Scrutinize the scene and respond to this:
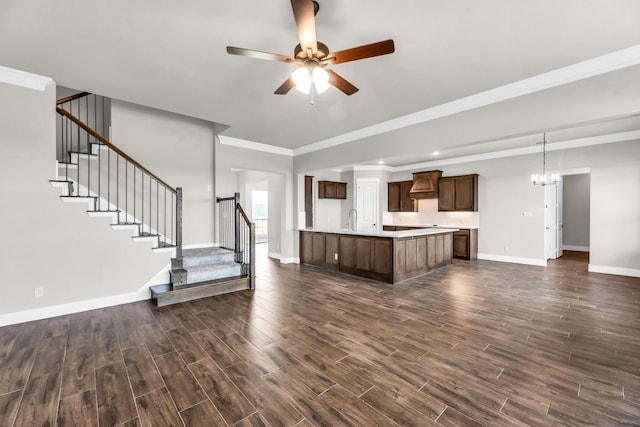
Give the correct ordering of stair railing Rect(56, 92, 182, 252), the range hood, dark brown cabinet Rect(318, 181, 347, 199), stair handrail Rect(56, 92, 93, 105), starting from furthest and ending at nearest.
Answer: dark brown cabinet Rect(318, 181, 347, 199) → the range hood → stair handrail Rect(56, 92, 93, 105) → stair railing Rect(56, 92, 182, 252)

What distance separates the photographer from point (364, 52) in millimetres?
2135

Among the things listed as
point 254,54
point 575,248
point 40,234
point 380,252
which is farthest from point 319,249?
point 575,248

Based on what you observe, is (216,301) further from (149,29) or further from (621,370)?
(621,370)

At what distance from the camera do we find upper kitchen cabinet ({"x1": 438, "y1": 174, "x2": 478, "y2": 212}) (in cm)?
750

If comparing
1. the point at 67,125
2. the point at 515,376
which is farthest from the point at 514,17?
the point at 67,125

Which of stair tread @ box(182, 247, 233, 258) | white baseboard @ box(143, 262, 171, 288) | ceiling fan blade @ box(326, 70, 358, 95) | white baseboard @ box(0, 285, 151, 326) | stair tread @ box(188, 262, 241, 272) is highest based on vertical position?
ceiling fan blade @ box(326, 70, 358, 95)

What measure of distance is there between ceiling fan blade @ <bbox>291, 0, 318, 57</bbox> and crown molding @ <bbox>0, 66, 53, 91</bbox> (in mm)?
3586

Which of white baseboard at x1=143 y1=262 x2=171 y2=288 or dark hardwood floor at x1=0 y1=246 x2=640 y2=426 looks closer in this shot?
dark hardwood floor at x1=0 y1=246 x2=640 y2=426

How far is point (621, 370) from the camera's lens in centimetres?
231

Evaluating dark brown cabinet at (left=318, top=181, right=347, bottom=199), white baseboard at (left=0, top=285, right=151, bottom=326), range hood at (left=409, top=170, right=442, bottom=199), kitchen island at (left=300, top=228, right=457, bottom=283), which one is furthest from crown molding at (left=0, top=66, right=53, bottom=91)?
range hood at (left=409, top=170, right=442, bottom=199)

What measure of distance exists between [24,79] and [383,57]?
14.3ft

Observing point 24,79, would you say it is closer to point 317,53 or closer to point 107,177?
point 107,177

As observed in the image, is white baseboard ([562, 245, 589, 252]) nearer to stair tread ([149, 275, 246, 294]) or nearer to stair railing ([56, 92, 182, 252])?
stair tread ([149, 275, 246, 294])

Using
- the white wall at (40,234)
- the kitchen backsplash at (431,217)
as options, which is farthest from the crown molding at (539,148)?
the white wall at (40,234)
